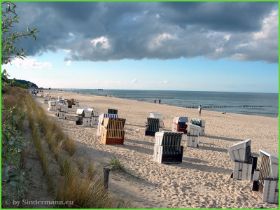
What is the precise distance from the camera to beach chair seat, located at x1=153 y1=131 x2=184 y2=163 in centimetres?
1173

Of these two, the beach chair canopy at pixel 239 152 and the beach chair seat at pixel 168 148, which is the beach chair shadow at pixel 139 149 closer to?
the beach chair seat at pixel 168 148

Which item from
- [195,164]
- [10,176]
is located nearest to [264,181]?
[195,164]

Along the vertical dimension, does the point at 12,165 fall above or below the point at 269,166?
above

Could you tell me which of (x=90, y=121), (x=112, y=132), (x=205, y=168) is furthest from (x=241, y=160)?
(x=90, y=121)

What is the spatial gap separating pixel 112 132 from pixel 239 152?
5439mm

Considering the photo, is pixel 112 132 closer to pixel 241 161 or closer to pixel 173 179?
pixel 173 179

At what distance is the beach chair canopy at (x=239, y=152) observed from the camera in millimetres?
10180

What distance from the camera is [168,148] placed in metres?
11.9

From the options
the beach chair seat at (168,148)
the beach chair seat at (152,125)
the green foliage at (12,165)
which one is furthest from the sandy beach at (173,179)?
the green foliage at (12,165)

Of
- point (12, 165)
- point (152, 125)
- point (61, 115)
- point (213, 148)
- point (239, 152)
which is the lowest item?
point (213, 148)

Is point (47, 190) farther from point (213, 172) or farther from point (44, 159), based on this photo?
point (213, 172)

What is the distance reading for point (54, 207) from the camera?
232 inches

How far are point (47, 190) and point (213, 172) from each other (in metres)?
5.63

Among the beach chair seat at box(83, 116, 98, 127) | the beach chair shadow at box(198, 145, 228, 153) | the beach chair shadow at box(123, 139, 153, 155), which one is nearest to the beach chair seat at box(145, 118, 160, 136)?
the beach chair shadow at box(198, 145, 228, 153)
